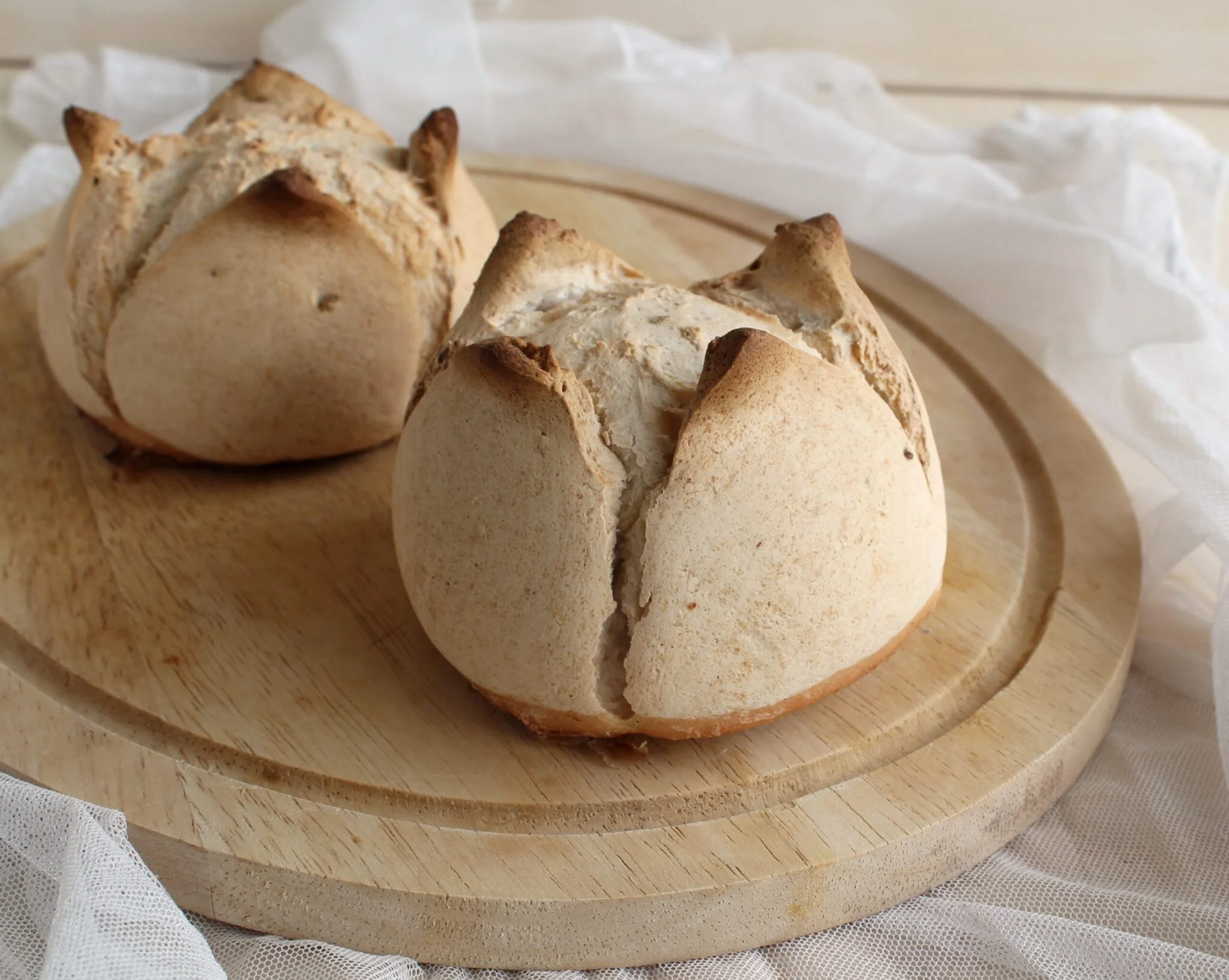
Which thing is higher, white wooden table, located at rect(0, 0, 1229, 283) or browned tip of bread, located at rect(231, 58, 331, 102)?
browned tip of bread, located at rect(231, 58, 331, 102)

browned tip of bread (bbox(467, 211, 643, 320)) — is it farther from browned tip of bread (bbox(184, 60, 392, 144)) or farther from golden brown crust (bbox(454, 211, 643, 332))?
browned tip of bread (bbox(184, 60, 392, 144))

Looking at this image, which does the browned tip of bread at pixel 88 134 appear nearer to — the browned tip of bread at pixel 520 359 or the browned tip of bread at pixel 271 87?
the browned tip of bread at pixel 271 87

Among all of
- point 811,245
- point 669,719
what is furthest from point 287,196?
point 669,719

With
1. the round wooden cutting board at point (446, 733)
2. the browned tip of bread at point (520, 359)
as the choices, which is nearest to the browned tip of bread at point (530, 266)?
the browned tip of bread at point (520, 359)

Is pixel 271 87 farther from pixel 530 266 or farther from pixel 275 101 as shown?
pixel 530 266

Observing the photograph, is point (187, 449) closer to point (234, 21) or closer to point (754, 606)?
point (754, 606)

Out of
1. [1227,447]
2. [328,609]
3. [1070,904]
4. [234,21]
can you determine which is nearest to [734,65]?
[234,21]

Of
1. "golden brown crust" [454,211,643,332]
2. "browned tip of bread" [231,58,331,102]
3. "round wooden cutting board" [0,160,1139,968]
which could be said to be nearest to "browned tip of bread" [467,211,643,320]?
"golden brown crust" [454,211,643,332]
